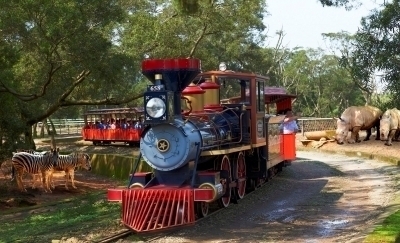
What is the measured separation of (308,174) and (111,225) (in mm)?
8447

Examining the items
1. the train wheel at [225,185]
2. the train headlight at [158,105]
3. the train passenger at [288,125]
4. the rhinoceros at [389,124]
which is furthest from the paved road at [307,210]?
the rhinoceros at [389,124]

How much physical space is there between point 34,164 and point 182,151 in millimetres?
9797

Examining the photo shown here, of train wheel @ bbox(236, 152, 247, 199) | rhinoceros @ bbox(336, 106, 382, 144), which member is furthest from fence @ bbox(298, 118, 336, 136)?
train wheel @ bbox(236, 152, 247, 199)

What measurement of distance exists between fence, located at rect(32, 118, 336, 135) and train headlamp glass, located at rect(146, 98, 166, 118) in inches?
933

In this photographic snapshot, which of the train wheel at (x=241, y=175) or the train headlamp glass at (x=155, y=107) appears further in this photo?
the train wheel at (x=241, y=175)

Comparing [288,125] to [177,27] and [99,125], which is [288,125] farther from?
[99,125]

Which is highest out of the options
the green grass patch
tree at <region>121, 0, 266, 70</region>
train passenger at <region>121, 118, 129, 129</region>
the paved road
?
tree at <region>121, 0, 266, 70</region>

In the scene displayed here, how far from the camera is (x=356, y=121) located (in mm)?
24250

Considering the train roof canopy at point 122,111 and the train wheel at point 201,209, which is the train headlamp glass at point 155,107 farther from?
the train roof canopy at point 122,111

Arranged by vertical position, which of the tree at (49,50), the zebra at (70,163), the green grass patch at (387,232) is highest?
the tree at (49,50)

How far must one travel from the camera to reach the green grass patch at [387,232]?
760 centimetres

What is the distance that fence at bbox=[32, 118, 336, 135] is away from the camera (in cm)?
3428

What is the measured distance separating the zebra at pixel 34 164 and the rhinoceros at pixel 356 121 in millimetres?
12384

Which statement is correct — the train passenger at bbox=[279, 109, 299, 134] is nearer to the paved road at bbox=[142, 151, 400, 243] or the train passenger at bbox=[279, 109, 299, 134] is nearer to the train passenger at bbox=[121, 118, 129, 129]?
the paved road at bbox=[142, 151, 400, 243]
